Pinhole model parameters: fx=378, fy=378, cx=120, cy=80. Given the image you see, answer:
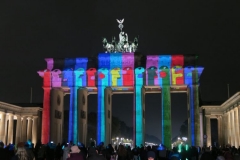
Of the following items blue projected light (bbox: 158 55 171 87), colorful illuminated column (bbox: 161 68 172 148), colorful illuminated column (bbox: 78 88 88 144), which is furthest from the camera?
colorful illuminated column (bbox: 78 88 88 144)

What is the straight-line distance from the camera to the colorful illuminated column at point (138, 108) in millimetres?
61750

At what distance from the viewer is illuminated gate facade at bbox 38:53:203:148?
6262 cm

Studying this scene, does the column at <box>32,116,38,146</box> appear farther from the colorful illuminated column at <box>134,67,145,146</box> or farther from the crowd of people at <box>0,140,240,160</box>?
the crowd of people at <box>0,140,240,160</box>

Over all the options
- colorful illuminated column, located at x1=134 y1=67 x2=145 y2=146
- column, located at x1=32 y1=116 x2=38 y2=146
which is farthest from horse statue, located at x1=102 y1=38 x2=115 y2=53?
column, located at x1=32 y1=116 x2=38 y2=146

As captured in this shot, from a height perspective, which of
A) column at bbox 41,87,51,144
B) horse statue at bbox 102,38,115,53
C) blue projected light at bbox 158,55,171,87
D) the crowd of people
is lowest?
the crowd of people

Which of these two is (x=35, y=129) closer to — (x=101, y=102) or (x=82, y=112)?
(x=82, y=112)

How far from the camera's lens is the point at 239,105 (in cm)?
5600

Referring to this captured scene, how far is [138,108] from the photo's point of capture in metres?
62.7

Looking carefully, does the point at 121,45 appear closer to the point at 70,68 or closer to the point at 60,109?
the point at 70,68

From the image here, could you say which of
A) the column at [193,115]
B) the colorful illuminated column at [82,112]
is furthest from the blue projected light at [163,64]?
the colorful illuminated column at [82,112]

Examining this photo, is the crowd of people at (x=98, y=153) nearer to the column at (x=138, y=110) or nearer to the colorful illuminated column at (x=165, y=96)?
the column at (x=138, y=110)

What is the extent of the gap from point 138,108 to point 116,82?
5761mm

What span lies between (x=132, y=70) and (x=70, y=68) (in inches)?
424

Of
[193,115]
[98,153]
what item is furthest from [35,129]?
[98,153]
